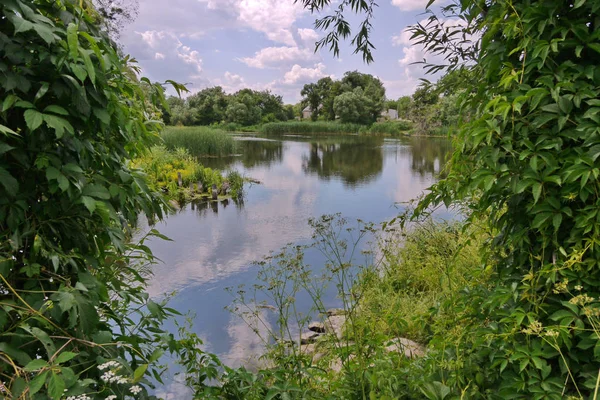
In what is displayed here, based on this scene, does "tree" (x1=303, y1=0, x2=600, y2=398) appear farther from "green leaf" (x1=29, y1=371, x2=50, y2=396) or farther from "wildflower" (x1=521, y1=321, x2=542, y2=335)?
"green leaf" (x1=29, y1=371, x2=50, y2=396)

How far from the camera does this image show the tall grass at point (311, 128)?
37.4 meters

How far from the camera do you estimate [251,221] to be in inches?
292

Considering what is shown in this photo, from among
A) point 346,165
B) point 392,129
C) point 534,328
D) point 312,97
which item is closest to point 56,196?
point 534,328

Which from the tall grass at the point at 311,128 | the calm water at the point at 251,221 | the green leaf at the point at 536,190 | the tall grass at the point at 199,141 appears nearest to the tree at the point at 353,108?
the tall grass at the point at 311,128

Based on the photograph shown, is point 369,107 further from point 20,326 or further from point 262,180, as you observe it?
point 20,326

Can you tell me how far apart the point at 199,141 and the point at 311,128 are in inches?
975

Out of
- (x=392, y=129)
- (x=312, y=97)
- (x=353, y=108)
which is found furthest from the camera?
(x=312, y=97)

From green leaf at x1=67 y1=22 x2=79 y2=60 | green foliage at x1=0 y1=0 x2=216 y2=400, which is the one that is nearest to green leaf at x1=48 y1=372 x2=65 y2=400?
green foliage at x1=0 y1=0 x2=216 y2=400

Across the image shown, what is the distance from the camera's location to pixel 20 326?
0.82m

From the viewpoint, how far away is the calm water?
3.99 metres

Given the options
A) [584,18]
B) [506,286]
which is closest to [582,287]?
[506,286]

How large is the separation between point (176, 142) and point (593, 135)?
14.7 meters

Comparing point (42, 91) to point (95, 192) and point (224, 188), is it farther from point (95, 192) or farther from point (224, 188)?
point (224, 188)

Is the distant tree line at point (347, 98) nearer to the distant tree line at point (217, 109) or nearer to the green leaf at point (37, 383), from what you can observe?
the distant tree line at point (217, 109)
